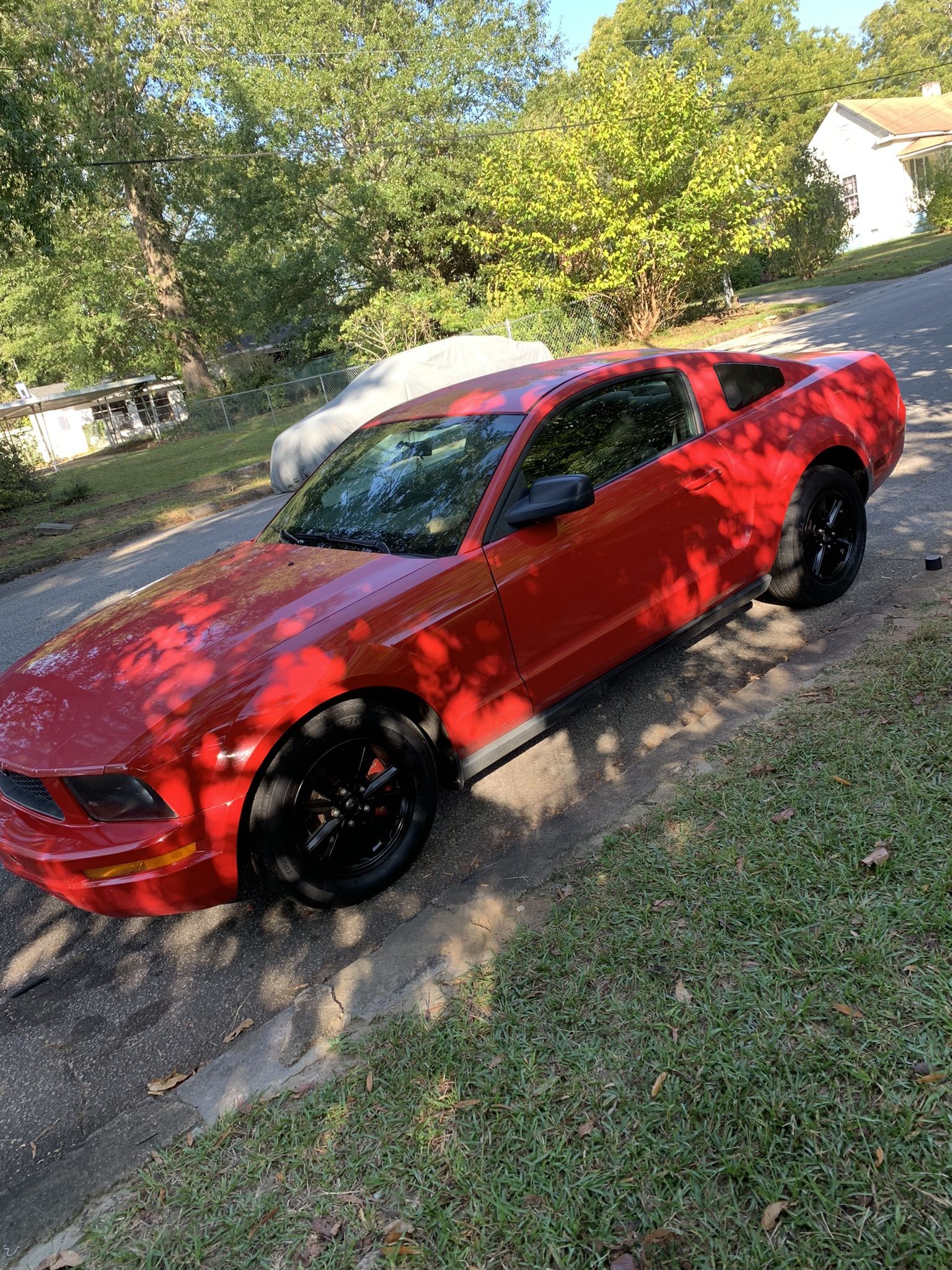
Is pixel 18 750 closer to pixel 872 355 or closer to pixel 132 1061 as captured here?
pixel 132 1061

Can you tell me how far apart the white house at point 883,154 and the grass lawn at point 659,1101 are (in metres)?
45.5

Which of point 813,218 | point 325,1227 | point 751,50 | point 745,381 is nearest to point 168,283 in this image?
point 813,218

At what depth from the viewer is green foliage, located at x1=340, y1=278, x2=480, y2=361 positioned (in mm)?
30000

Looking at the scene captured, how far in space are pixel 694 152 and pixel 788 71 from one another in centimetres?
4071

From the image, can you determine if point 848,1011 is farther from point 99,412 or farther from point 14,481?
point 99,412

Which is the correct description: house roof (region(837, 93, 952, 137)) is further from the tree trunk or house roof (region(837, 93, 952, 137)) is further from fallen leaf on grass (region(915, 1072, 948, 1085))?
fallen leaf on grass (region(915, 1072, 948, 1085))

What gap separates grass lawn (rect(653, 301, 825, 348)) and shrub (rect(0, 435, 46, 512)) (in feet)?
45.7

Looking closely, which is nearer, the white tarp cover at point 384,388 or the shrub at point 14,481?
the white tarp cover at point 384,388

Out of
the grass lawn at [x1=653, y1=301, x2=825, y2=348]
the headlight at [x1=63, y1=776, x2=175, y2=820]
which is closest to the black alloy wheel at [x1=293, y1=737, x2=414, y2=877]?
the headlight at [x1=63, y1=776, x2=175, y2=820]

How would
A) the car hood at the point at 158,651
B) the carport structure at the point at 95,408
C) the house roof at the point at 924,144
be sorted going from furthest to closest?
1. the carport structure at the point at 95,408
2. the house roof at the point at 924,144
3. the car hood at the point at 158,651

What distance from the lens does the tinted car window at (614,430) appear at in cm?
375

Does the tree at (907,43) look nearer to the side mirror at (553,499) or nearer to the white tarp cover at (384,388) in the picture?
the white tarp cover at (384,388)

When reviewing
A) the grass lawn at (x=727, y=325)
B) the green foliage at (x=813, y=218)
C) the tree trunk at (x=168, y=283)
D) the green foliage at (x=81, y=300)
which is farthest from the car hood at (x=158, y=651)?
the tree trunk at (x=168, y=283)

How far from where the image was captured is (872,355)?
5254 mm
